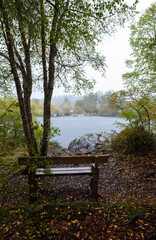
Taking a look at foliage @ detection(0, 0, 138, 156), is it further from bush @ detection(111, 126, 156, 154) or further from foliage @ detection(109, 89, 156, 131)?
bush @ detection(111, 126, 156, 154)

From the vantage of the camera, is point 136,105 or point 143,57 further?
point 143,57

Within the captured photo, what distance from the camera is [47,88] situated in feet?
14.7

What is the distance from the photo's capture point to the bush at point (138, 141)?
5.36m

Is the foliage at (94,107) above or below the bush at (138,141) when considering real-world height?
above

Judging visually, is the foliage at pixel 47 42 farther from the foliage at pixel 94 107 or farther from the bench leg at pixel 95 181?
the foliage at pixel 94 107

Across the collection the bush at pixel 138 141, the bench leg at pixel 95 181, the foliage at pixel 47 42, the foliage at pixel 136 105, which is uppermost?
the foliage at pixel 47 42

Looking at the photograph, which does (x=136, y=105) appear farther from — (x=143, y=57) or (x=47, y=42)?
(x=47, y=42)

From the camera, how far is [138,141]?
5.48 m

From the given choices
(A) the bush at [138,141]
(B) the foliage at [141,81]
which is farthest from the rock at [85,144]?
(B) the foliage at [141,81]

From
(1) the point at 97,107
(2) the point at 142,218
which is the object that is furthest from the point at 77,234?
(1) the point at 97,107

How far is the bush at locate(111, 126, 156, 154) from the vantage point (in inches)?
211

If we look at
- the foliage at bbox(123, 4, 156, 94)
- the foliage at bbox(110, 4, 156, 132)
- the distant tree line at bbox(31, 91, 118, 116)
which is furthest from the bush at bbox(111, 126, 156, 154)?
the distant tree line at bbox(31, 91, 118, 116)

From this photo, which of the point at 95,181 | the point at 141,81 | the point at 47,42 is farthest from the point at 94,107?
the point at 95,181

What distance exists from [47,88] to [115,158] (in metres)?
3.77
